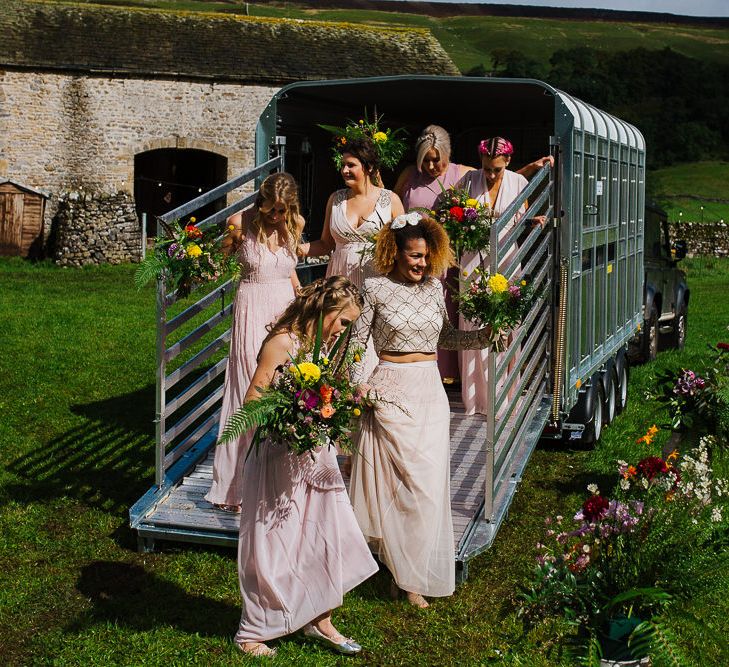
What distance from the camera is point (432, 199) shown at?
9289 millimetres

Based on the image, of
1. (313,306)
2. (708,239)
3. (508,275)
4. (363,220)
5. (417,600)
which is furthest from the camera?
(708,239)

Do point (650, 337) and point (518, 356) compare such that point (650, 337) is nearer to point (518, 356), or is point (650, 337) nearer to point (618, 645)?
point (518, 356)

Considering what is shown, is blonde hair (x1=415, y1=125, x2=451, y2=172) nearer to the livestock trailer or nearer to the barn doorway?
the livestock trailer

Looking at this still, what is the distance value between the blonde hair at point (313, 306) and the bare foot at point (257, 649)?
1532 mm

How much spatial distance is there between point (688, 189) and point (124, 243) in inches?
1292

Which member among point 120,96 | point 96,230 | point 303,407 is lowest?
point 96,230

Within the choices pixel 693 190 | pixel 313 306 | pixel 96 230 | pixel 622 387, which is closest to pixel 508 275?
pixel 313 306

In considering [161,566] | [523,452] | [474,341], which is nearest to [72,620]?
[161,566]

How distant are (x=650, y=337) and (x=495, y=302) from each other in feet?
32.2

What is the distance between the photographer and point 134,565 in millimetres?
7352

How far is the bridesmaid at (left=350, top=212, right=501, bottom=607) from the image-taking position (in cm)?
646

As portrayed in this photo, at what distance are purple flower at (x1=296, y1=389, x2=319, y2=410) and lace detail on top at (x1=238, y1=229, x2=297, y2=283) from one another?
2678mm

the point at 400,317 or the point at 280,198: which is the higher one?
the point at 280,198

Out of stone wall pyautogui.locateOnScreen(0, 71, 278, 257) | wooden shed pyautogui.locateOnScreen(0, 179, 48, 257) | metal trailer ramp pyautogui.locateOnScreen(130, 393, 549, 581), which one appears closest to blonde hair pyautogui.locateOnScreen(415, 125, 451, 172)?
metal trailer ramp pyautogui.locateOnScreen(130, 393, 549, 581)
